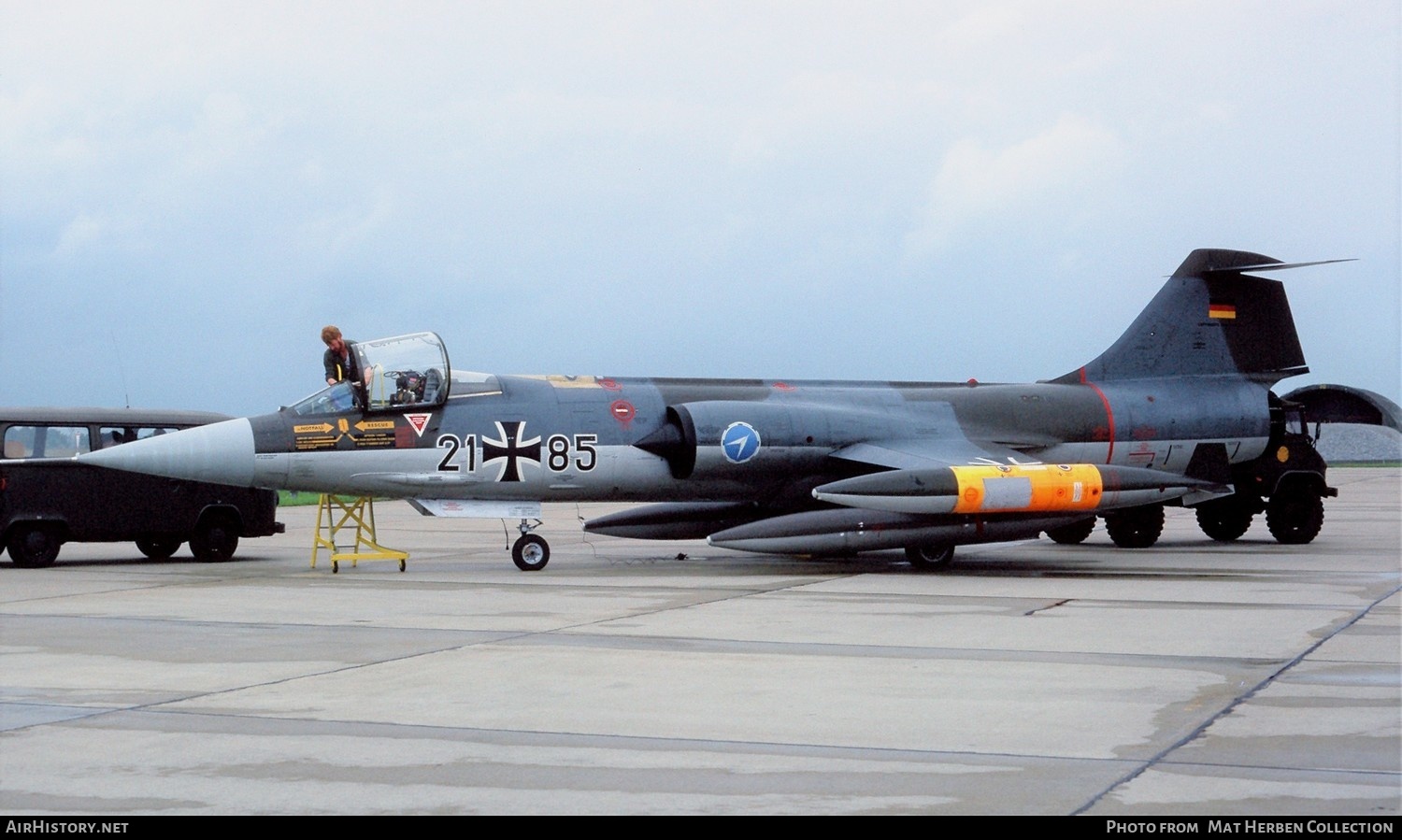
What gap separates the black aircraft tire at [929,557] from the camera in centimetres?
1585

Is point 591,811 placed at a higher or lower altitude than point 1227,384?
lower

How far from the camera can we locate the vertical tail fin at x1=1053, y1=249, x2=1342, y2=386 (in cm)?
1959

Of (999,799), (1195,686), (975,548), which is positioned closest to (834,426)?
(975,548)

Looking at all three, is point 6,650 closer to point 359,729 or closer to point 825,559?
point 359,729

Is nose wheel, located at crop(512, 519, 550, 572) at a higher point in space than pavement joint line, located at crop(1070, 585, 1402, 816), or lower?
higher

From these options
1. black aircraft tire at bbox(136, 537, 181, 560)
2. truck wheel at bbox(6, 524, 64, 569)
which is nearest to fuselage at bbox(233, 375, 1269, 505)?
truck wheel at bbox(6, 524, 64, 569)

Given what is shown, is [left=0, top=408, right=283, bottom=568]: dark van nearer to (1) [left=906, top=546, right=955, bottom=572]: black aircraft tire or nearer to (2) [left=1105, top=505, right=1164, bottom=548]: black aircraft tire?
(1) [left=906, top=546, right=955, bottom=572]: black aircraft tire

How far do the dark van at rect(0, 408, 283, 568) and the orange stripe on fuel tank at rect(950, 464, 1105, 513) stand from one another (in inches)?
326

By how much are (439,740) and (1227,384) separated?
1591 cm

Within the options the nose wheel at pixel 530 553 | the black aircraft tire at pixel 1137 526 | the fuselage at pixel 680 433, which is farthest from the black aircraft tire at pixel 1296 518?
the nose wheel at pixel 530 553

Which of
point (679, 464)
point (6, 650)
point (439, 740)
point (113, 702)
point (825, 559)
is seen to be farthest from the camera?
point (825, 559)

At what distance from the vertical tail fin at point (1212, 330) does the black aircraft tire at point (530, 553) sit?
25.6 ft

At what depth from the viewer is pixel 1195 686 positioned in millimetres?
7508

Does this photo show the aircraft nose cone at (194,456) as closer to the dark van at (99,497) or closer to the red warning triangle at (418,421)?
the dark van at (99,497)
